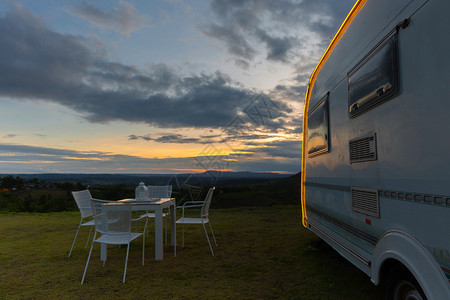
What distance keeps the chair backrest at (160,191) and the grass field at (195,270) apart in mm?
881

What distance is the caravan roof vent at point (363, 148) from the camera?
2.09 metres

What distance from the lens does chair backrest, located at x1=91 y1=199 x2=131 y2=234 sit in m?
3.56

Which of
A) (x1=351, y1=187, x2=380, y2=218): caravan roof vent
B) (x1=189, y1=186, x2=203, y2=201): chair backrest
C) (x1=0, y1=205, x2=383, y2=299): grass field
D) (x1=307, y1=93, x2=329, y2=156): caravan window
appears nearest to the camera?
(x1=351, y1=187, x2=380, y2=218): caravan roof vent

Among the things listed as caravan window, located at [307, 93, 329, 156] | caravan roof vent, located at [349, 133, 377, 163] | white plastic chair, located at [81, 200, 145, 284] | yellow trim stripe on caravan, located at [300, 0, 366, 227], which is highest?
yellow trim stripe on caravan, located at [300, 0, 366, 227]

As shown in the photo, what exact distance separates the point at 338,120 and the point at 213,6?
13.9ft

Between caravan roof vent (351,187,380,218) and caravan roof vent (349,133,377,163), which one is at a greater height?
caravan roof vent (349,133,377,163)

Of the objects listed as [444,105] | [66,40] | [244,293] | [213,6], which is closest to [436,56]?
[444,105]

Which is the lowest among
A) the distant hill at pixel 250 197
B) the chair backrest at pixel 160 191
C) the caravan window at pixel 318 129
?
the distant hill at pixel 250 197

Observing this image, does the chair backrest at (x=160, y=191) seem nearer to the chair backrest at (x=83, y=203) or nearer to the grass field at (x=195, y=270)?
the grass field at (x=195, y=270)

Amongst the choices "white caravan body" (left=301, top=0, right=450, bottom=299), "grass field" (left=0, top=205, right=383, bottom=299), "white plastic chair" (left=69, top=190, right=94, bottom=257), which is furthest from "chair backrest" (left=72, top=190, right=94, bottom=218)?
"white caravan body" (left=301, top=0, right=450, bottom=299)

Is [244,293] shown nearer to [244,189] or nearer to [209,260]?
[209,260]

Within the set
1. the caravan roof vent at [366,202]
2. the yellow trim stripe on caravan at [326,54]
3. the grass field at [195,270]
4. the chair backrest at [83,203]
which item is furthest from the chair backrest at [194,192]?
the caravan roof vent at [366,202]

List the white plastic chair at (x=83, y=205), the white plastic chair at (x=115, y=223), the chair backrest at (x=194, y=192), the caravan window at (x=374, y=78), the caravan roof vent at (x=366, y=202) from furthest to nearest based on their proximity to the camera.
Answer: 1. the chair backrest at (x=194, y=192)
2. the white plastic chair at (x=83, y=205)
3. the white plastic chair at (x=115, y=223)
4. the caravan roof vent at (x=366, y=202)
5. the caravan window at (x=374, y=78)

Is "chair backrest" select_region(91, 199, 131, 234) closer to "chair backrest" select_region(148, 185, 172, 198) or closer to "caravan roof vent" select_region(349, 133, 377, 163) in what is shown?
"chair backrest" select_region(148, 185, 172, 198)
